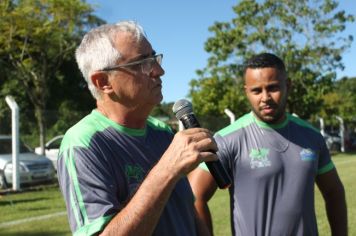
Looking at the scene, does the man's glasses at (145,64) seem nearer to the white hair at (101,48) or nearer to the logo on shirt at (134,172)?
the white hair at (101,48)

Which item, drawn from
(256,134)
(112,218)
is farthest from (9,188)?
(112,218)

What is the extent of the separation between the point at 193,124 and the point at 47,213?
844 centimetres

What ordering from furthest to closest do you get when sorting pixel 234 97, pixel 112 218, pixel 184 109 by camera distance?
pixel 234 97
pixel 184 109
pixel 112 218

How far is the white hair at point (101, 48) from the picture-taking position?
7.14ft

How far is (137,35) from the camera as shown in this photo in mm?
2234

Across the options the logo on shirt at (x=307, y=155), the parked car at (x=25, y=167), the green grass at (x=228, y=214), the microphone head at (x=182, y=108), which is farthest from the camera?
the parked car at (x=25, y=167)

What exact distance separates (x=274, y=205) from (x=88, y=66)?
141 cm

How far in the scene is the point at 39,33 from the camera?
20766mm

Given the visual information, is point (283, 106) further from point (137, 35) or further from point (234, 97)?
point (234, 97)

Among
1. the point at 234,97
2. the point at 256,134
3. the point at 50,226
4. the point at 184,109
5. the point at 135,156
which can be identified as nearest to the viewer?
the point at 135,156

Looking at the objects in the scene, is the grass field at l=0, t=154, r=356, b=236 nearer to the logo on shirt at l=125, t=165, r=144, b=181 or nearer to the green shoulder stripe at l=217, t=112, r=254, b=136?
the green shoulder stripe at l=217, t=112, r=254, b=136

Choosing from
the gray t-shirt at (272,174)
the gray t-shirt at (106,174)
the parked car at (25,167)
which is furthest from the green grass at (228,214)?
the gray t-shirt at (106,174)

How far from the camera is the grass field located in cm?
844

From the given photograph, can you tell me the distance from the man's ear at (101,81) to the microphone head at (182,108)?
35 centimetres
